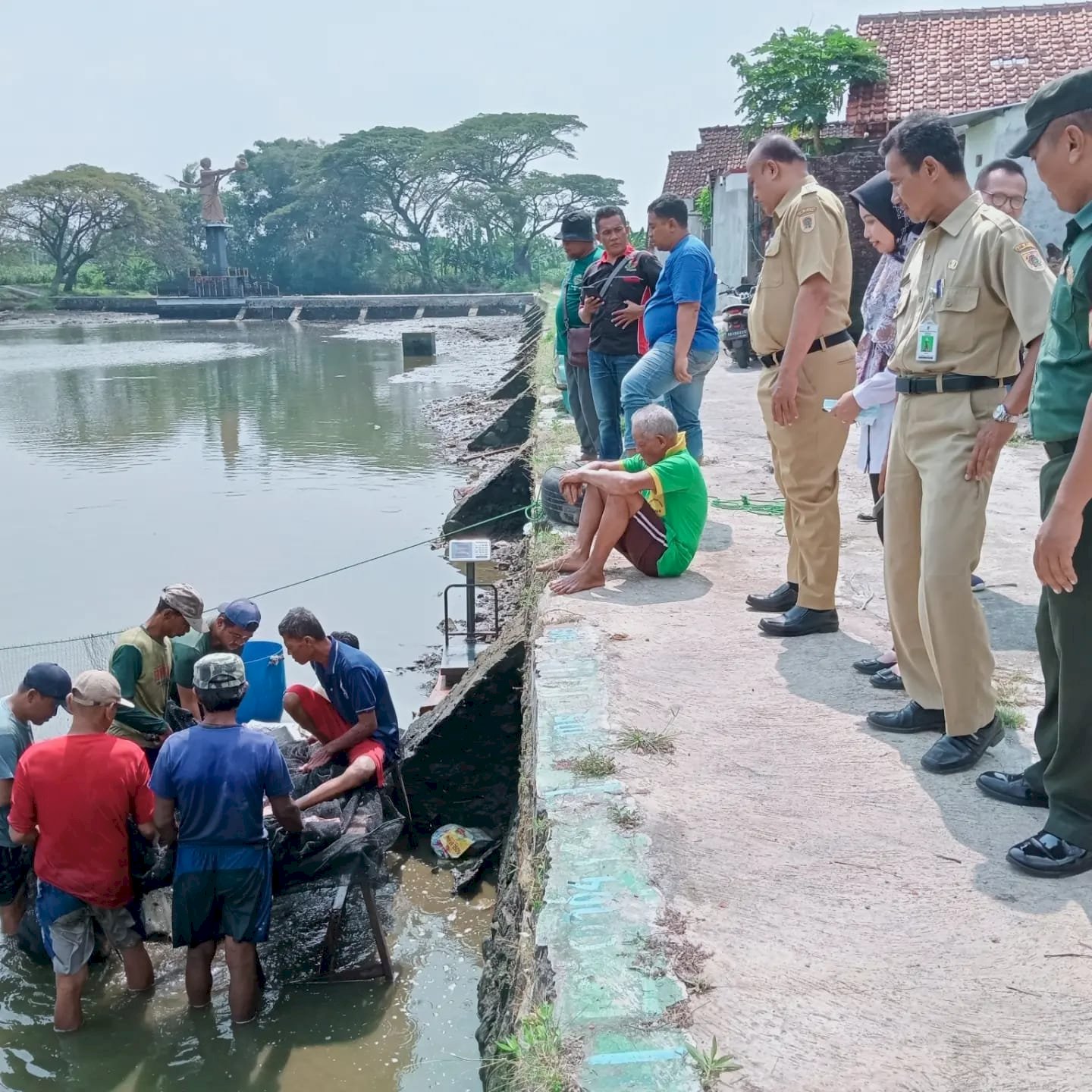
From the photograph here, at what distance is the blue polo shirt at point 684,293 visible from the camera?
6.02 meters

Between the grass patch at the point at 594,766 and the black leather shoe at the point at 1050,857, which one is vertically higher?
the black leather shoe at the point at 1050,857

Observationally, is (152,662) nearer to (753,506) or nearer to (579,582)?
(579,582)

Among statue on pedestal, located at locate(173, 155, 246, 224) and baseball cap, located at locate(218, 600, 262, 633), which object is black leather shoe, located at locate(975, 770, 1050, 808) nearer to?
baseball cap, located at locate(218, 600, 262, 633)

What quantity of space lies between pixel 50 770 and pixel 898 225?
12.4ft

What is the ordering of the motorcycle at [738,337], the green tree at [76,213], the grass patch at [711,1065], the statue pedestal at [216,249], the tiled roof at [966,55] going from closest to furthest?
the grass patch at [711,1065], the motorcycle at [738,337], the tiled roof at [966,55], the statue pedestal at [216,249], the green tree at [76,213]

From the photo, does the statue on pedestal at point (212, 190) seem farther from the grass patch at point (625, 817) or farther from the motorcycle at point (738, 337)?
the grass patch at point (625, 817)

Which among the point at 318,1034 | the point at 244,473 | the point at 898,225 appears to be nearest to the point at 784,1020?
the point at 318,1034

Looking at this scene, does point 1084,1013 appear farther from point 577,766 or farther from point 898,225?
point 898,225

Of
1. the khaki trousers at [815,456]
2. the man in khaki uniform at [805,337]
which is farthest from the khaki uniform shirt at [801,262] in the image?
the khaki trousers at [815,456]

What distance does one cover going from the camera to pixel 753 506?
23.2 ft

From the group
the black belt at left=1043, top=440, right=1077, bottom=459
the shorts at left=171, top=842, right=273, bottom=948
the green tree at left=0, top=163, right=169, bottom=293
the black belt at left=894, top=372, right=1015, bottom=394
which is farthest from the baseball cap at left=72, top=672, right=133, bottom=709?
the green tree at left=0, top=163, right=169, bottom=293

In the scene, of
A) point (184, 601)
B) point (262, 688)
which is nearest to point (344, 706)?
point (184, 601)

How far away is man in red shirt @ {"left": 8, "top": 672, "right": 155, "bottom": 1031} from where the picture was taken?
13.1 feet

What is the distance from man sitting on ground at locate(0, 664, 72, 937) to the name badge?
332 cm
